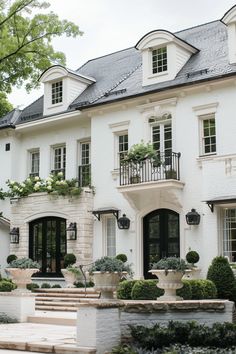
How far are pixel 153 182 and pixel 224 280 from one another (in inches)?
198

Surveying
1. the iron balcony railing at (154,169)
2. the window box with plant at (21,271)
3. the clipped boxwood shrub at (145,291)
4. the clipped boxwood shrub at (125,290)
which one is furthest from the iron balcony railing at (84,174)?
the clipped boxwood shrub at (145,291)

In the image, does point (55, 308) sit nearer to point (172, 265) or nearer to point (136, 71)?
point (172, 265)

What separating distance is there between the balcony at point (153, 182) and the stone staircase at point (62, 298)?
3710mm

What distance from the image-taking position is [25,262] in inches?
646

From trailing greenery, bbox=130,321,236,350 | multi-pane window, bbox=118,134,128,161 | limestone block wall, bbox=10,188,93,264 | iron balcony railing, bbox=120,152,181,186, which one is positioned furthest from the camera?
multi-pane window, bbox=118,134,128,161

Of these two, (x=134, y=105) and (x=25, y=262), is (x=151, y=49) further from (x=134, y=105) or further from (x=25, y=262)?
(x=25, y=262)

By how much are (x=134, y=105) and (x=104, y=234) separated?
5101 millimetres

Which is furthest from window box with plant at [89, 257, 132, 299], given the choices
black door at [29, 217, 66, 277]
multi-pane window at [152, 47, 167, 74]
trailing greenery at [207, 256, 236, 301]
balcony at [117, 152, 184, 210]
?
multi-pane window at [152, 47, 167, 74]

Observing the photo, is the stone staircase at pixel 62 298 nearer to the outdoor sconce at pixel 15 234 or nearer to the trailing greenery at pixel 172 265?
the outdoor sconce at pixel 15 234

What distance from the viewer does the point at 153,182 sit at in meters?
19.4

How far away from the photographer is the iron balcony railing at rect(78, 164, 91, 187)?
2316cm

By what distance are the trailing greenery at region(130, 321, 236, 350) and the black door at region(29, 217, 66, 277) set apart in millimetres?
12687

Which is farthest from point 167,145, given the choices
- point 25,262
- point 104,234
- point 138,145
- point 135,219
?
point 25,262

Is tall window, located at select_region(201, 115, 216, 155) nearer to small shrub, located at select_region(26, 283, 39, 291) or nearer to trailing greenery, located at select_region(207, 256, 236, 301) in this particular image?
trailing greenery, located at select_region(207, 256, 236, 301)
